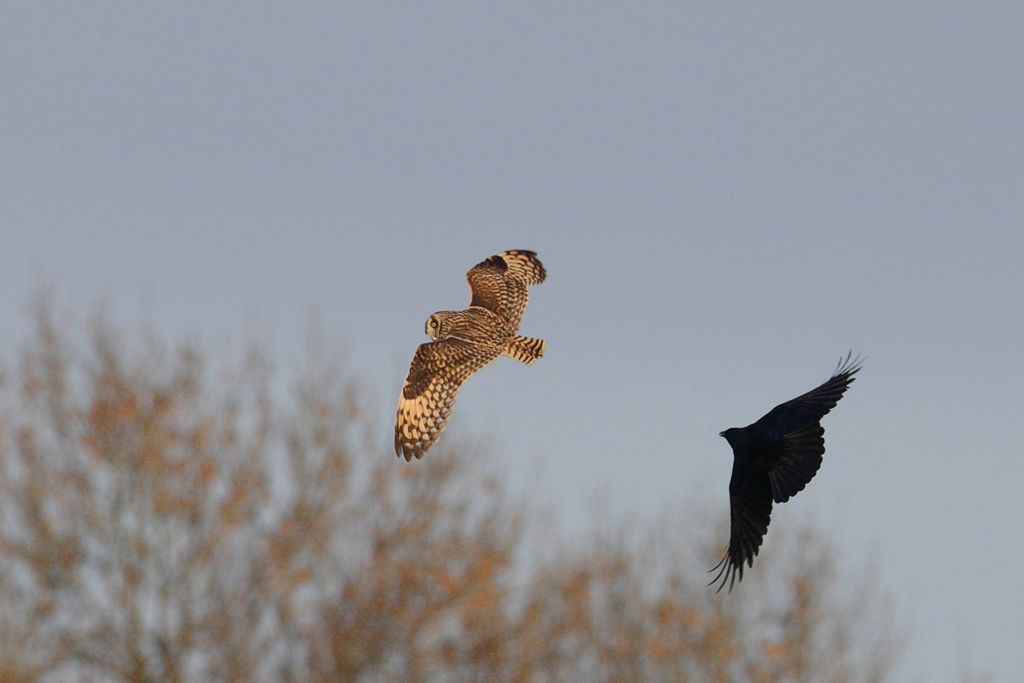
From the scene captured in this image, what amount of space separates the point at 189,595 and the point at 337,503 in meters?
2.34

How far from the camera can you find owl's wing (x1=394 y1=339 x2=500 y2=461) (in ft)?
46.4

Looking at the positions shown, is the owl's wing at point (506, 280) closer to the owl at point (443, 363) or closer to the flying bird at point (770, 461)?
the owl at point (443, 363)

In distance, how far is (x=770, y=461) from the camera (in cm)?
1138

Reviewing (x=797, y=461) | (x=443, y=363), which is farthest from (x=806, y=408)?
(x=443, y=363)

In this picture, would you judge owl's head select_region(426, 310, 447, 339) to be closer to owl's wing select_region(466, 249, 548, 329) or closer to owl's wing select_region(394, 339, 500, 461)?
owl's wing select_region(394, 339, 500, 461)

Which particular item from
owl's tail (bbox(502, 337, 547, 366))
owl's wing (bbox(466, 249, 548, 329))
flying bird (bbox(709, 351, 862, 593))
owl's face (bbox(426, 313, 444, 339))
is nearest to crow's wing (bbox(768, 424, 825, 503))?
flying bird (bbox(709, 351, 862, 593))

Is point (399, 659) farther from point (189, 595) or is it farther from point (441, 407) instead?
point (441, 407)

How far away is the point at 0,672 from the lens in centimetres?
1969

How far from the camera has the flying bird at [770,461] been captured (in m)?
11.3

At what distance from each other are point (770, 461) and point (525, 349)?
Result: 3544mm

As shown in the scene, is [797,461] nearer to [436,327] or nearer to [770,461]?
[770,461]

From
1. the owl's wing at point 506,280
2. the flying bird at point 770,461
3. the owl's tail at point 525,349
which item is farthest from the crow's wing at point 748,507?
the owl's wing at point 506,280

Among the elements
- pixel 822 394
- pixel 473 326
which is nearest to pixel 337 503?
pixel 473 326

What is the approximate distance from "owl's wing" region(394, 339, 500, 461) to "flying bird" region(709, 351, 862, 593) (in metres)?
3.29
